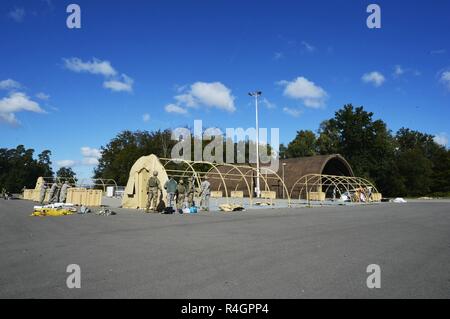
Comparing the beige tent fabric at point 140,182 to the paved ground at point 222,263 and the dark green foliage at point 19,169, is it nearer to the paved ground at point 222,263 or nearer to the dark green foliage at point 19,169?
the paved ground at point 222,263

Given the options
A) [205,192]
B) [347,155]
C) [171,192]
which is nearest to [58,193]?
[171,192]

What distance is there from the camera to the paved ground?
4703mm

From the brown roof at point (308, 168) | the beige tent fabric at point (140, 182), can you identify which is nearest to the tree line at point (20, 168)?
the brown roof at point (308, 168)

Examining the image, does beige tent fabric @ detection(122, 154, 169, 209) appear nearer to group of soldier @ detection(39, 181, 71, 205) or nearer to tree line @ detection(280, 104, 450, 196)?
group of soldier @ detection(39, 181, 71, 205)

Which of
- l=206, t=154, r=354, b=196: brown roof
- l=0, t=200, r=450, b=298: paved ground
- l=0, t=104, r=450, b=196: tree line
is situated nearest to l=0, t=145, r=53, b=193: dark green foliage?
l=0, t=104, r=450, b=196: tree line

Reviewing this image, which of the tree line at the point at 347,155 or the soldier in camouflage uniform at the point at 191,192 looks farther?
the tree line at the point at 347,155

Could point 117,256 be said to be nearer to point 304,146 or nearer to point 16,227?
point 16,227

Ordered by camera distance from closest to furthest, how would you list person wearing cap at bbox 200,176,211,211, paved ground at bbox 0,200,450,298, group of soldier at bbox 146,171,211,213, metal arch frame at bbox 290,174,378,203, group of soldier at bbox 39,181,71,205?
paved ground at bbox 0,200,450,298, group of soldier at bbox 146,171,211,213, person wearing cap at bbox 200,176,211,211, group of soldier at bbox 39,181,71,205, metal arch frame at bbox 290,174,378,203

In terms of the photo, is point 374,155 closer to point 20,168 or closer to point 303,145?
point 303,145

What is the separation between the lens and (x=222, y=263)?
6.30 meters

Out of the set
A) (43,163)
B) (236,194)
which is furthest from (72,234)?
(43,163)

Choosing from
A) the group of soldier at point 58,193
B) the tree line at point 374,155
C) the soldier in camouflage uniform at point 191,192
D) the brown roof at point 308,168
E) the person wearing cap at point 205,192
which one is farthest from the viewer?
the tree line at point 374,155

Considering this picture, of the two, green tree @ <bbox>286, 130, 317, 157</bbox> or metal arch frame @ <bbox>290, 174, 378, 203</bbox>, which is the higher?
green tree @ <bbox>286, 130, 317, 157</bbox>

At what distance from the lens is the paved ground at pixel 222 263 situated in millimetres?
4703
